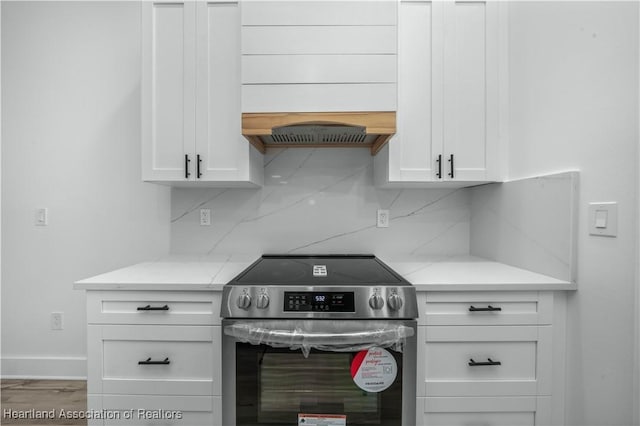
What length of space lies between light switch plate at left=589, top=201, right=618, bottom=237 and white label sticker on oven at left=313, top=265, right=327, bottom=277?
1078mm

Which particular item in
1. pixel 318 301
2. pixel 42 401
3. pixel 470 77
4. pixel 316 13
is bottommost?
pixel 42 401

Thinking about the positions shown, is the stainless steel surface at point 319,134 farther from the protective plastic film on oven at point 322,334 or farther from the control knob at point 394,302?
the protective plastic film on oven at point 322,334

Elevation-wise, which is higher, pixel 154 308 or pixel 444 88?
pixel 444 88

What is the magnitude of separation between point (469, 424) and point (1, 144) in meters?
3.14

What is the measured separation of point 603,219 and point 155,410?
6.31 ft

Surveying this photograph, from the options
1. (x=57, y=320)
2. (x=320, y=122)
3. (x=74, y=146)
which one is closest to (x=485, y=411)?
(x=320, y=122)

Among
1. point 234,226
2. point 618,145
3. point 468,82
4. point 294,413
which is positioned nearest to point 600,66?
point 618,145

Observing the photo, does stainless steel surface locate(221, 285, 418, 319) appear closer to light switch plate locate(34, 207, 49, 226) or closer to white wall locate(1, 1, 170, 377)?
white wall locate(1, 1, 170, 377)

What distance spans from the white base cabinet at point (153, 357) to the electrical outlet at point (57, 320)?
3.61 ft

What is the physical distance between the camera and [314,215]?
7.03 feet

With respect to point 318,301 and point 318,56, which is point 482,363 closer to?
point 318,301

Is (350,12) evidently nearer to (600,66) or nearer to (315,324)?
(600,66)

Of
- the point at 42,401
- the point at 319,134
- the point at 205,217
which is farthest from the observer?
the point at 205,217

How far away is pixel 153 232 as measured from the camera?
217 cm
